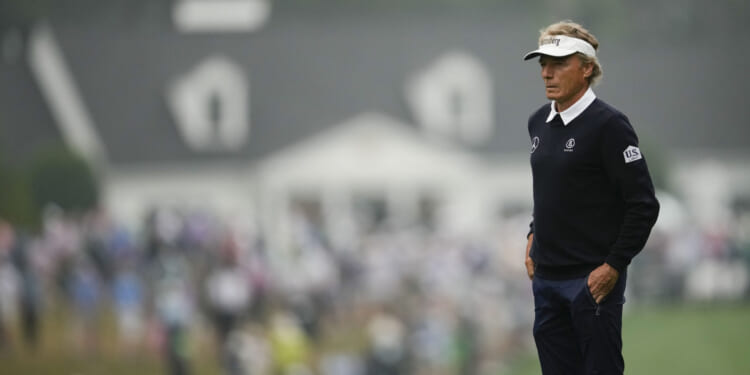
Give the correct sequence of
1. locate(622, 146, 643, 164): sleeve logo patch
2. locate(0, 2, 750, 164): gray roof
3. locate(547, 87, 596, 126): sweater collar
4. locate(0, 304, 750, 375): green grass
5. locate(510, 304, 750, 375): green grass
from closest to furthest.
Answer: locate(622, 146, 643, 164): sleeve logo patch
locate(547, 87, 596, 126): sweater collar
locate(0, 304, 750, 375): green grass
locate(510, 304, 750, 375): green grass
locate(0, 2, 750, 164): gray roof

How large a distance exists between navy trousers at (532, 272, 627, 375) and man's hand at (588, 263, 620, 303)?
0.03 meters

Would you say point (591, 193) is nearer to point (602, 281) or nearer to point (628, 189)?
point (628, 189)

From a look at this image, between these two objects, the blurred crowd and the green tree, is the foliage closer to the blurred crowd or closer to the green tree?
the green tree

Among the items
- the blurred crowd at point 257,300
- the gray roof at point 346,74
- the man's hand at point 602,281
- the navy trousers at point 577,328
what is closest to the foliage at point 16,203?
the blurred crowd at point 257,300

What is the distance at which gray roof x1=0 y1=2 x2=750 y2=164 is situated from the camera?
3778 cm

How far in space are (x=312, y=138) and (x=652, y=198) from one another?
105 ft

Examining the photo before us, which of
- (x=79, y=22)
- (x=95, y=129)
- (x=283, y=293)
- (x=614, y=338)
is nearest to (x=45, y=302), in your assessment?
(x=283, y=293)

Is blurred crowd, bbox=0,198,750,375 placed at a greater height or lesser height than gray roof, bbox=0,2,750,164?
lesser

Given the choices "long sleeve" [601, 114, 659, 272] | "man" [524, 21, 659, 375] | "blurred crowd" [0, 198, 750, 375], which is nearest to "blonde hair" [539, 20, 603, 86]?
"man" [524, 21, 659, 375]

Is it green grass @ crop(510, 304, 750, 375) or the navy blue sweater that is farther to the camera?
green grass @ crop(510, 304, 750, 375)

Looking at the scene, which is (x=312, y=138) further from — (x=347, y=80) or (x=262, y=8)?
(x=262, y=8)

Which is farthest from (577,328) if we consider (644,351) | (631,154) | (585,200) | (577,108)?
(644,351)

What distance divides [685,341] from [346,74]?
74.7 feet

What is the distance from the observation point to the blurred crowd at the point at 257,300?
14.9 meters
